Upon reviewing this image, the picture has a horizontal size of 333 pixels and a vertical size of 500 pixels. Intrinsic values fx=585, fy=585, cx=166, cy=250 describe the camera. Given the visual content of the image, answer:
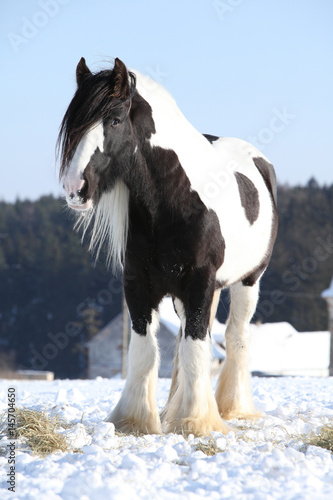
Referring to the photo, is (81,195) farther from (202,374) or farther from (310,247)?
(310,247)

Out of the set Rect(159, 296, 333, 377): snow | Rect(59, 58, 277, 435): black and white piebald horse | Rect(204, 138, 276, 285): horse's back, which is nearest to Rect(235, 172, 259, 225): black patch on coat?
Rect(204, 138, 276, 285): horse's back

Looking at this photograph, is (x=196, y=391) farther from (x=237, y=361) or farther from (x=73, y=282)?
(x=73, y=282)

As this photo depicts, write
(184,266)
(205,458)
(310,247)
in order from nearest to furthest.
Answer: (205,458) < (184,266) < (310,247)

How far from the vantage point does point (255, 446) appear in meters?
3.71

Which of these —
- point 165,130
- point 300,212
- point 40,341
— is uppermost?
point 300,212

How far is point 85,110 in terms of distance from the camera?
3.85 m

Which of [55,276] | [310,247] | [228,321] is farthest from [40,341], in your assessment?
[228,321]

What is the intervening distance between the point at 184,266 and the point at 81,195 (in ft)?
2.96

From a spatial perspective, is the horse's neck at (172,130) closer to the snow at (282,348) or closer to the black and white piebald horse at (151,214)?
the black and white piebald horse at (151,214)

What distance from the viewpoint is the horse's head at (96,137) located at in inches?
148

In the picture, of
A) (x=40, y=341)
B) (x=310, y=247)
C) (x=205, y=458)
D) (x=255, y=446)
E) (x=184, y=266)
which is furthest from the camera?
(x=40, y=341)

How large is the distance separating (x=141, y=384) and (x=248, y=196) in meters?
1.85

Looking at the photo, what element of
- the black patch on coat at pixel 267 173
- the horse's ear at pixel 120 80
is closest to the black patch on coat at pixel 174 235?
the horse's ear at pixel 120 80

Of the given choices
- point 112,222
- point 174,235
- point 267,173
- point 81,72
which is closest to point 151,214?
point 174,235
